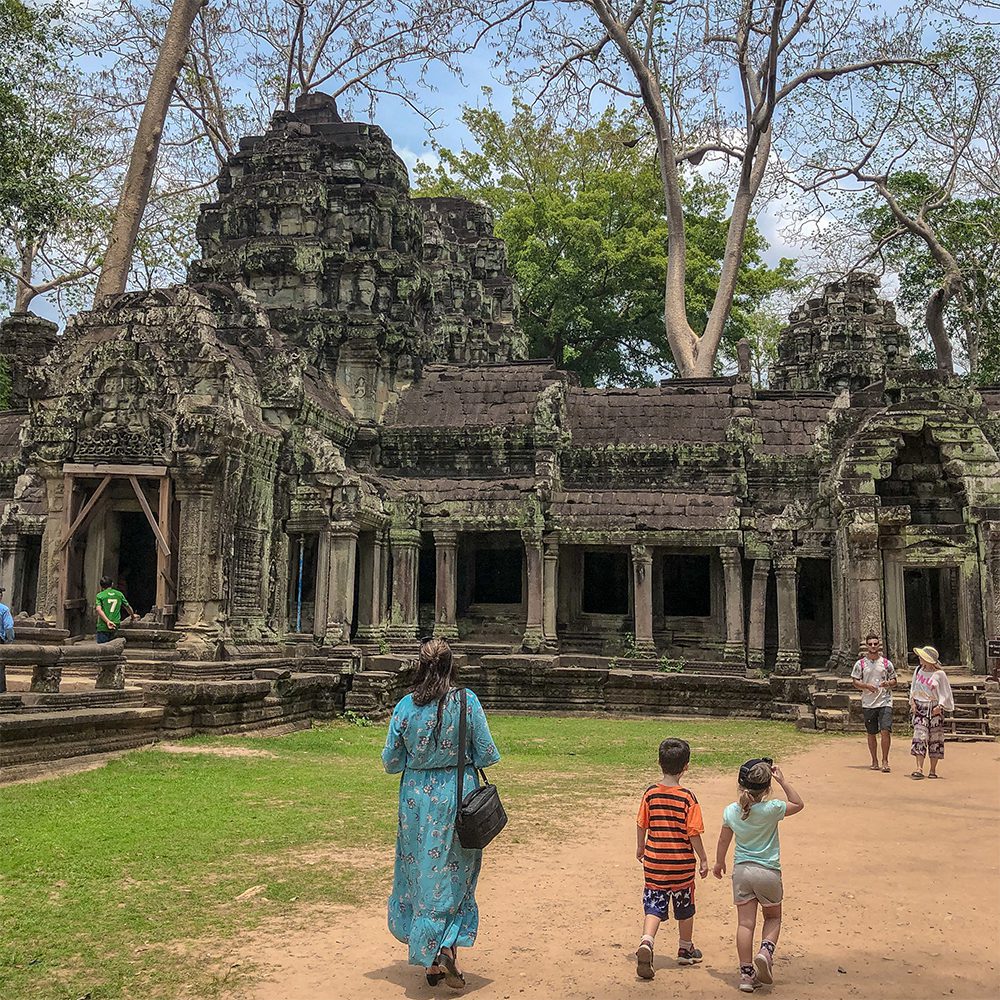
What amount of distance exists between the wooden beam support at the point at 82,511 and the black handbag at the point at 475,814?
37.5 ft

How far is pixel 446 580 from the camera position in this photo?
18.4 meters

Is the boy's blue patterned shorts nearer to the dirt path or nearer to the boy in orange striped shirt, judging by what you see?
the boy in orange striped shirt

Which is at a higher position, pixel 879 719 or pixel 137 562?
pixel 137 562

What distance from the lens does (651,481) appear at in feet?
62.9

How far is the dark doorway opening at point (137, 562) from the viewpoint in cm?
Result: 1672

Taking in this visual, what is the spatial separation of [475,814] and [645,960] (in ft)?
3.47

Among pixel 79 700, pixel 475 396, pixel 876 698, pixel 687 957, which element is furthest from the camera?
pixel 475 396

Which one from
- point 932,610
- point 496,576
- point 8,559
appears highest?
point 8,559

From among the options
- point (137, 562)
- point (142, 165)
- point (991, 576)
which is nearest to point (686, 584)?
point (991, 576)

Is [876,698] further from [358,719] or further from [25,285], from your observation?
[25,285]

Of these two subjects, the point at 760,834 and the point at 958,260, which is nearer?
the point at 760,834

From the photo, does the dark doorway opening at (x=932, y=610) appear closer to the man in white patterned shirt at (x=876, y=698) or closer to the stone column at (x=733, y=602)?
the stone column at (x=733, y=602)

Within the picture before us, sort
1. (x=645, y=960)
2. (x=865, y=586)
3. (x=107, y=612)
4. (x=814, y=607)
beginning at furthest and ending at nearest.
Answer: (x=814, y=607) < (x=865, y=586) < (x=107, y=612) < (x=645, y=960)

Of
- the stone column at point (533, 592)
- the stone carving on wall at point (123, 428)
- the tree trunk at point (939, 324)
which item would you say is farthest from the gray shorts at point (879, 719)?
the tree trunk at point (939, 324)
